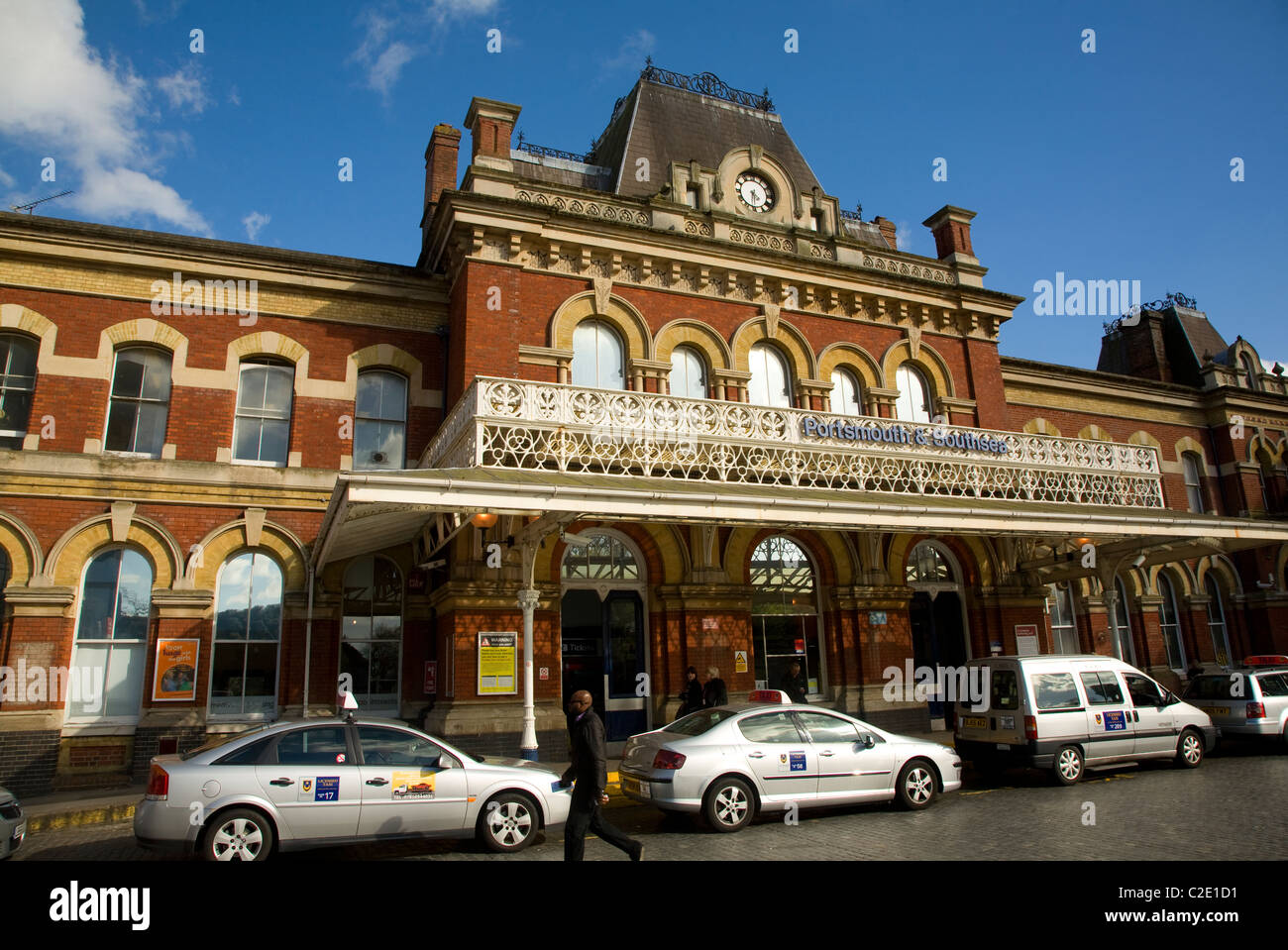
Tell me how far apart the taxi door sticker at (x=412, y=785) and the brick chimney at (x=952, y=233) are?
1767 centimetres

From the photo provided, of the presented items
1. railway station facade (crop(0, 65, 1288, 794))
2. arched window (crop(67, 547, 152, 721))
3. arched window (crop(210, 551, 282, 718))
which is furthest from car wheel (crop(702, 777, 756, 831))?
arched window (crop(67, 547, 152, 721))

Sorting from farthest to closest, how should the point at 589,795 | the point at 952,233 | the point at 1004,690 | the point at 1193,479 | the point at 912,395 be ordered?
the point at 1193,479 < the point at 952,233 < the point at 912,395 < the point at 1004,690 < the point at 589,795

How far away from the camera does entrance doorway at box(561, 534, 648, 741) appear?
15.2m

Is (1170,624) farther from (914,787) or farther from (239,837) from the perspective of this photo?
(239,837)

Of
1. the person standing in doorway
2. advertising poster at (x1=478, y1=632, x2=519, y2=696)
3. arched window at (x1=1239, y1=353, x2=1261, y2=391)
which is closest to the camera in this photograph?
the person standing in doorway

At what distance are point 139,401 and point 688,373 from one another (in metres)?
10.1

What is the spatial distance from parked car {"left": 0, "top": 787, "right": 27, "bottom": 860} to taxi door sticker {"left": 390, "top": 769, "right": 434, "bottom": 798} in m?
3.52

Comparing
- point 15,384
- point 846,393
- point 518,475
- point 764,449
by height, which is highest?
point 846,393

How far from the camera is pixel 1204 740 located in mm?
13406

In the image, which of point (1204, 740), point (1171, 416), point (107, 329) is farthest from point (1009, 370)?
point (107, 329)

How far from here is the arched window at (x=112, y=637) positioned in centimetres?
1361

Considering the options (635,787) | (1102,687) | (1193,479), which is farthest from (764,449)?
(1193,479)

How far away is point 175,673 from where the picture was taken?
1377 centimetres

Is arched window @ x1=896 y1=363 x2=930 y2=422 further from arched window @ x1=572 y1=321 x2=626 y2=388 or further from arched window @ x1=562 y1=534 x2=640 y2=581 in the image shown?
arched window @ x1=562 y1=534 x2=640 y2=581
